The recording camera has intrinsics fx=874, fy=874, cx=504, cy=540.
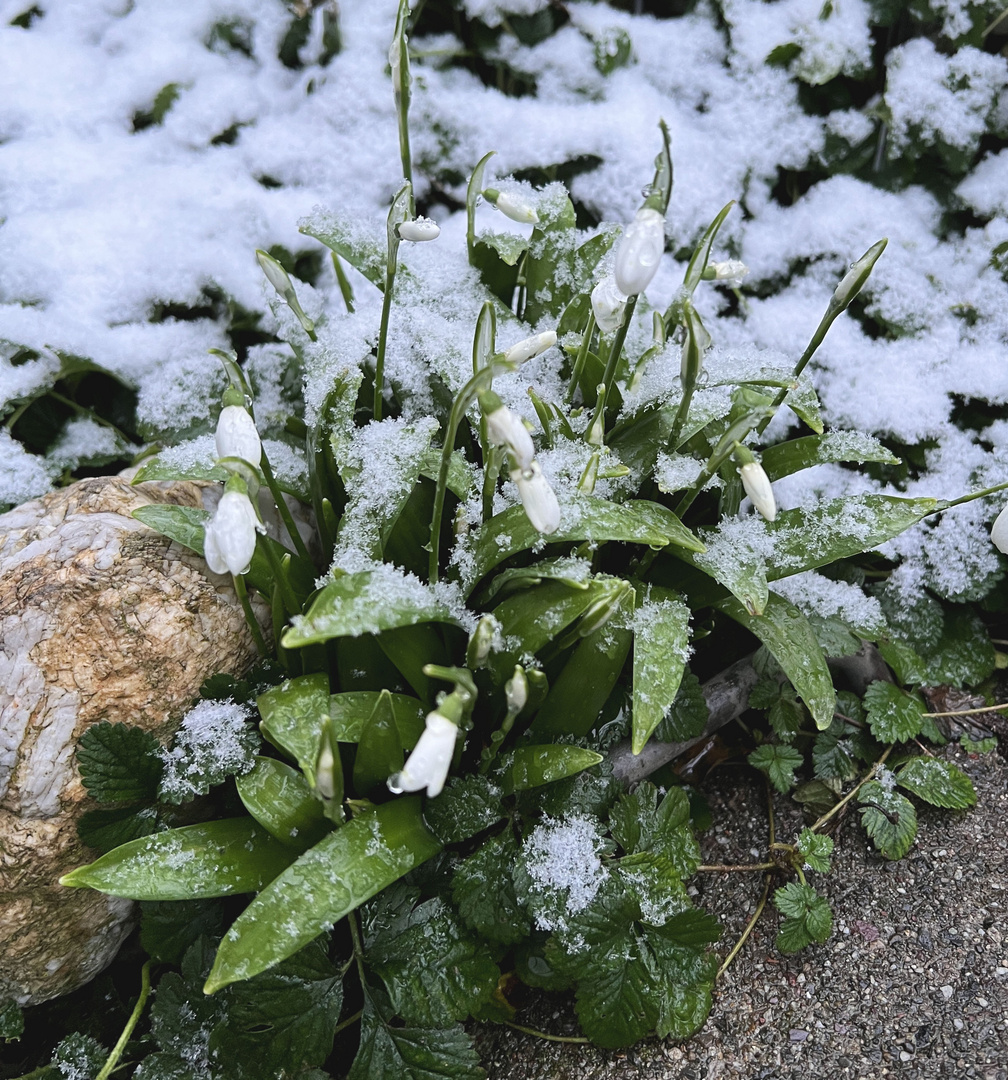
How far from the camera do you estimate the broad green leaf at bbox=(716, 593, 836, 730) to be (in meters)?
1.45

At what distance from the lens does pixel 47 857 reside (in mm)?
1389

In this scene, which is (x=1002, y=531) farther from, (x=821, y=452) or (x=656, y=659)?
(x=656, y=659)

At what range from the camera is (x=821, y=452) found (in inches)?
63.0

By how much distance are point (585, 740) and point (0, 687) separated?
0.98 meters

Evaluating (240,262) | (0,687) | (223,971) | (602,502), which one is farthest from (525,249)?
(223,971)

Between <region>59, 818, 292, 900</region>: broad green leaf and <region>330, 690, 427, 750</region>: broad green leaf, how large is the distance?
0.22 meters

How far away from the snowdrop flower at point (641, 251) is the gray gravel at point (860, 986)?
1143 mm

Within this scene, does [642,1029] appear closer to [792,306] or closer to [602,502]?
[602,502]

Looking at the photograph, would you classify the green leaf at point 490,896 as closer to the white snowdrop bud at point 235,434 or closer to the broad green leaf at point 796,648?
the broad green leaf at point 796,648

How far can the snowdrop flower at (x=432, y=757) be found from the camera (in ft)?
3.31

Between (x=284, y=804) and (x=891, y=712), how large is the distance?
1.18 metres

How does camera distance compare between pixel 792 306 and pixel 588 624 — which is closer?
pixel 588 624

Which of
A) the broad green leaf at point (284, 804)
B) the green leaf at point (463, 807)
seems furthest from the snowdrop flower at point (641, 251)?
the broad green leaf at point (284, 804)

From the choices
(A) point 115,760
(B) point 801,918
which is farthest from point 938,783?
(A) point 115,760
